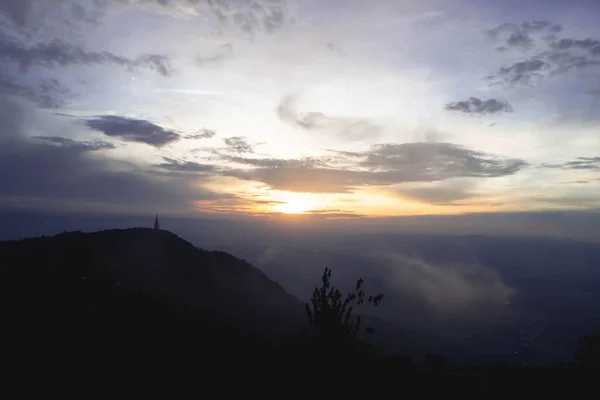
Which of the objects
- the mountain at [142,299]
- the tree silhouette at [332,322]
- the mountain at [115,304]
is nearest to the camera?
the tree silhouette at [332,322]

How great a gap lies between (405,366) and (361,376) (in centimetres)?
295

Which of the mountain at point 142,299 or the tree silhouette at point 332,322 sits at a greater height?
the tree silhouette at point 332,322

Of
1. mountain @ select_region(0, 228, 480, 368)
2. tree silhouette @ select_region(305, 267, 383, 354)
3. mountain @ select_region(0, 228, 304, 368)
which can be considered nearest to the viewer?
tree silhouette @ select_region(305, 267, 383, 354)

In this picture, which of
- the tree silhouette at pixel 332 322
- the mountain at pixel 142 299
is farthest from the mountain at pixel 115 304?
the tree silhouette at pixel 332 322

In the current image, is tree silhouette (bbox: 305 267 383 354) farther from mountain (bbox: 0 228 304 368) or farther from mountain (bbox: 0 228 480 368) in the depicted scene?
mountain (bbox: 0 228 304 368)

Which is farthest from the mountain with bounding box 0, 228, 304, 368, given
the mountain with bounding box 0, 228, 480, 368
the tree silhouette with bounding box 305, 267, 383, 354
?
the tree silhouette with bounding box 305, 267, 383, 354

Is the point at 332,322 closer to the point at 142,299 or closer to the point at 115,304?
the point at 115,304

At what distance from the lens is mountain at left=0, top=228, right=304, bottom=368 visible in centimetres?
1497

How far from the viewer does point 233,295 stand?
2697 inches

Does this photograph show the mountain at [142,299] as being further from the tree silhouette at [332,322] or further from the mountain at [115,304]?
the tree silhouette at [332,322]

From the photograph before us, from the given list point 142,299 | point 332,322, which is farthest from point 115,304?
point 332,322

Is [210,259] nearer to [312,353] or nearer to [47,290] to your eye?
[47,290]

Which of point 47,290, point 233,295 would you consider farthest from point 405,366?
point 233,295

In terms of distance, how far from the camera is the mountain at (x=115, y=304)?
14969 millimetres
